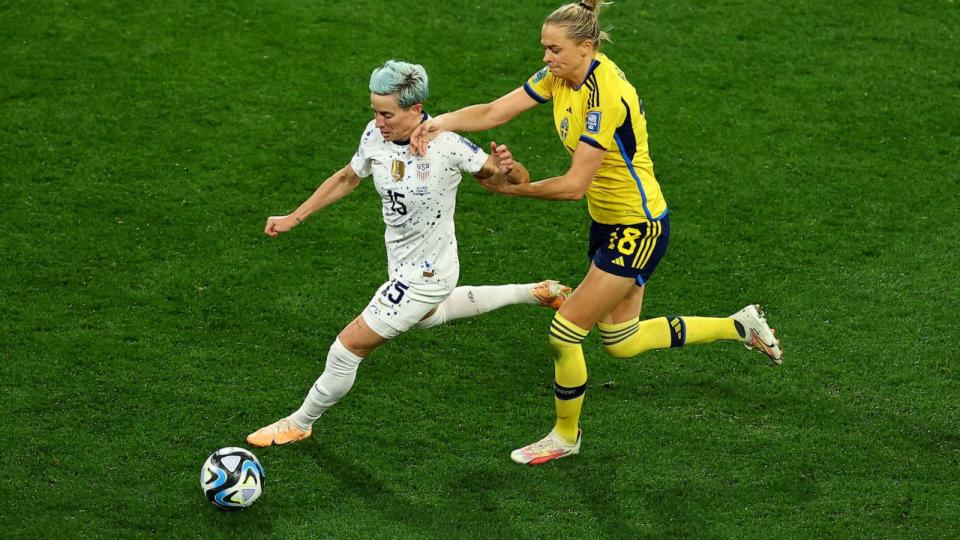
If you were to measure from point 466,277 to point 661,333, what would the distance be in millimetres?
1886

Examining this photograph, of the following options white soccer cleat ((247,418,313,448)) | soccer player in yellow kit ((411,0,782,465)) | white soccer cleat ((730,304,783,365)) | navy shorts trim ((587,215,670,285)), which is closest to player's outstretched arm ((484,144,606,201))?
soccer player in yellow kit ((411,0,782,465))

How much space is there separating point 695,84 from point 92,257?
5.74 meters

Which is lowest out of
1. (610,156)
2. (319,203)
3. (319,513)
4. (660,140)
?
(319,513)

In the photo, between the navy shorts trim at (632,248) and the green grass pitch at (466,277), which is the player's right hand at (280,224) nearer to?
the green grass pitch at (466,277)

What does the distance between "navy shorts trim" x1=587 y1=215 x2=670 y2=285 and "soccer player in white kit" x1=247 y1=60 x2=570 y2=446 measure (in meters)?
0.78

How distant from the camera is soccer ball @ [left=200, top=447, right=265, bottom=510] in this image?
254 inches

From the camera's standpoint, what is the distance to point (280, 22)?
466 inches

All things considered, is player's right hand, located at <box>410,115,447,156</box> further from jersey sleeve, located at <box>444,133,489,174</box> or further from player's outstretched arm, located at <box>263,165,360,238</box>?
player's outstretched arm, located at <box>263,165,360,238</box>

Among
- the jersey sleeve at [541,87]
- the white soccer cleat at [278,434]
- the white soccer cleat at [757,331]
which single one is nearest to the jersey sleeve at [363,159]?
the jersey sleeve at [541,87]

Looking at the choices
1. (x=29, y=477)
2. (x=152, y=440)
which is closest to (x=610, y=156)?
(x=152, y=440)

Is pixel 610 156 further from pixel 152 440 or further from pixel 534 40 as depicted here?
pixel 534 40

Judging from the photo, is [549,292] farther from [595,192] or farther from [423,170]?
[423,170]

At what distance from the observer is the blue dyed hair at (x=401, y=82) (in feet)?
20.4

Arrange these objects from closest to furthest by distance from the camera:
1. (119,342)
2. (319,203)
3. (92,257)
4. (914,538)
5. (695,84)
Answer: (914,538), (319,203), (119,342), (92,257), (695,84)
